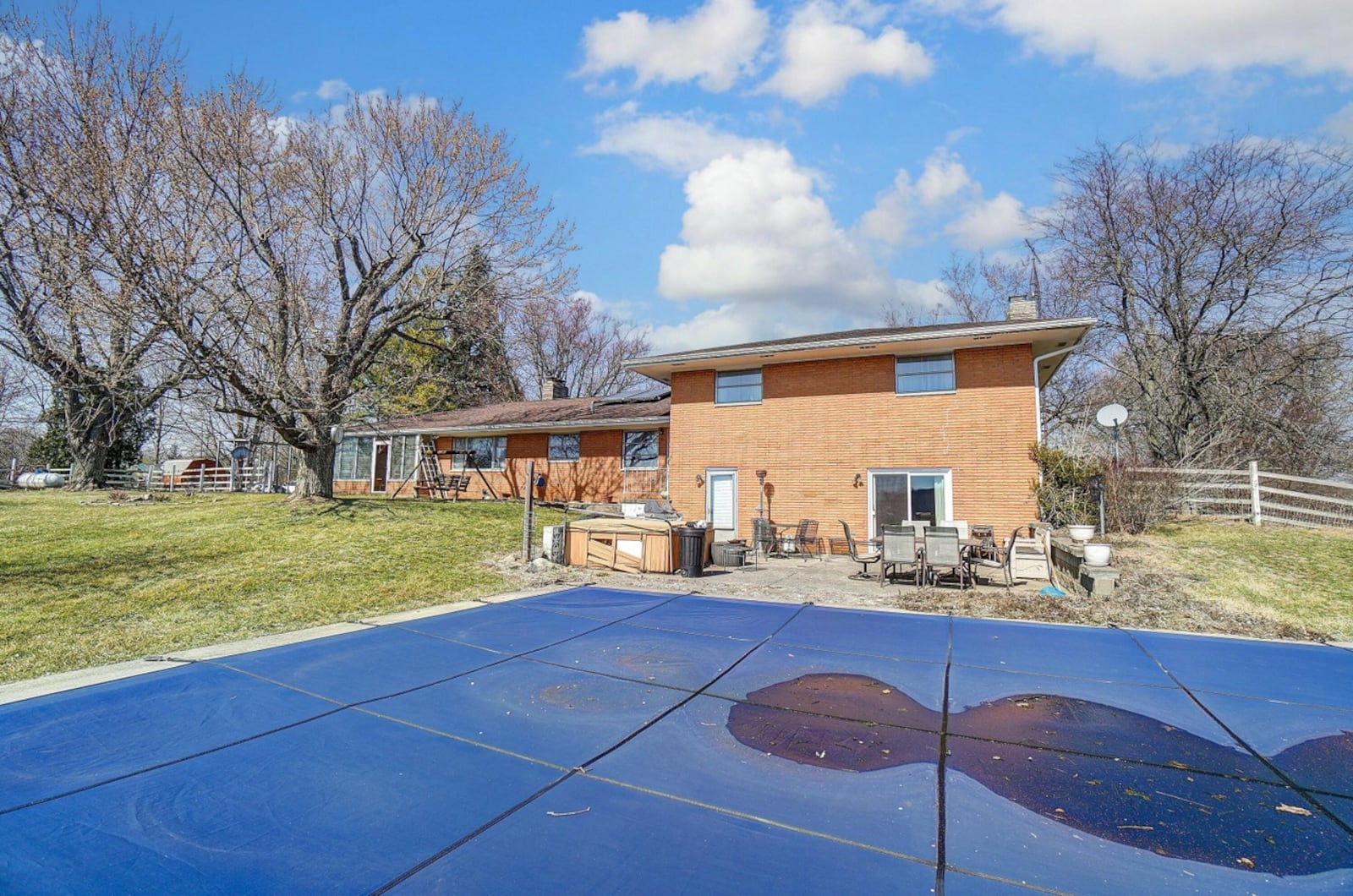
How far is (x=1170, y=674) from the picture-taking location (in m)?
5.35

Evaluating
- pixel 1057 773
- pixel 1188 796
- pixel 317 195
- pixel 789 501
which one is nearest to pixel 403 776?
pixel 1057 773

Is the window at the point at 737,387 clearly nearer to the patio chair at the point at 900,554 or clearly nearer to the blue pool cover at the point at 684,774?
the patio chair at the point at 900,554

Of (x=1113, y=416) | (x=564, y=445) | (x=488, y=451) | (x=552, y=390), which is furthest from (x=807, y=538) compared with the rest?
(x=552, y=390)

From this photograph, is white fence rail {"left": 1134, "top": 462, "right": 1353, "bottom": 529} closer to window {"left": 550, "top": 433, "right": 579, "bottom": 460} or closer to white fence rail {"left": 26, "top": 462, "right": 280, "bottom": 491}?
window {"left": 550, "top": 433, "right": 579, "bottom": 460}

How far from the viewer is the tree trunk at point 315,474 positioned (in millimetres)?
16266

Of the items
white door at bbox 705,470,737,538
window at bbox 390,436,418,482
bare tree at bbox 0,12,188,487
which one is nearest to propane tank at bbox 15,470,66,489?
window at bbox 390,436,418,482

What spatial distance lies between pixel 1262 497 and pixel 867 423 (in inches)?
366

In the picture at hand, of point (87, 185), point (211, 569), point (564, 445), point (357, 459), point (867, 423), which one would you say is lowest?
point (211, 569)

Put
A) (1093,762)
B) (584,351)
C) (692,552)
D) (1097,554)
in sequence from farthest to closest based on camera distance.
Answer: (584,351) < (692,552) < (1097,554) < (1093,762)

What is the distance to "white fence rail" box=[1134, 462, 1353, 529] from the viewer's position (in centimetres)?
1311

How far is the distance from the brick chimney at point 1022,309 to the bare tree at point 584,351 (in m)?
23.7

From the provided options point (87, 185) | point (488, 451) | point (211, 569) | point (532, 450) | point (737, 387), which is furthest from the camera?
point (488, 451)

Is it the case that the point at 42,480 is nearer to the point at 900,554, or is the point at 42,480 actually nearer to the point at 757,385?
the point at 757,385

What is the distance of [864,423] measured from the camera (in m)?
14.3
